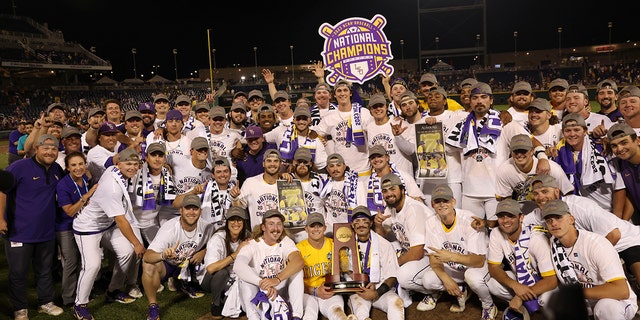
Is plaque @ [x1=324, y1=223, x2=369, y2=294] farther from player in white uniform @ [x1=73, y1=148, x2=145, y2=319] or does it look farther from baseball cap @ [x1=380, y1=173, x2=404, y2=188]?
player in white uniform @ [x1=73, y1=148, x2=145, y2=319]

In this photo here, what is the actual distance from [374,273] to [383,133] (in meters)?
2.43

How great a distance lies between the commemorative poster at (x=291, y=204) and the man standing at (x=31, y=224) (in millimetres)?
2900

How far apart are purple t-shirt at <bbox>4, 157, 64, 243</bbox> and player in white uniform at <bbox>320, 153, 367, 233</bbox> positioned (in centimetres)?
350

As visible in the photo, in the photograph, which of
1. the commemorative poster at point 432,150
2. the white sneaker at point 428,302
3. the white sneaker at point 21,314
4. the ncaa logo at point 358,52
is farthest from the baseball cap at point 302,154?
the white sneaker at point 21,314

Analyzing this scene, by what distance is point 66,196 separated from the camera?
6.18 metres

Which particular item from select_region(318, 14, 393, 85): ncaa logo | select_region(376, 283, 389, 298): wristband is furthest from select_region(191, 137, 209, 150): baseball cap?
select_region(318, 14, 393, 85): ncaa logo

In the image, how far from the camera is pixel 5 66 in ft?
144

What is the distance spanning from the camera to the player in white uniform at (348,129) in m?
7.42

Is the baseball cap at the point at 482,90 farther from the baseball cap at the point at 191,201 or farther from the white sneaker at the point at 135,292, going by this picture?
the white sneaker at the point at 135,292

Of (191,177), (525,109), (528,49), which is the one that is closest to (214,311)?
(191,177)

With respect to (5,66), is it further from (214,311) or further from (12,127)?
(214,311)

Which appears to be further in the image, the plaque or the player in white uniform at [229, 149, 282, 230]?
the player in white uniform at [229, 149, 282, 230]

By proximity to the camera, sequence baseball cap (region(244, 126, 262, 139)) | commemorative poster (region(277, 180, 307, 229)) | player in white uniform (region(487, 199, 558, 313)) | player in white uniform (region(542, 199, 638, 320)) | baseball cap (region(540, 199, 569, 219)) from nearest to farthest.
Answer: player in white uniform (region(542, 199, 638, 320)), baseball cap (region(540, 199, 569, 219)), player in white uniform (region(487, 199, 558, 313)), commemorative poster (region(277, 180, 307, 229)), baseball cap (region(244, 126, 262, 139))

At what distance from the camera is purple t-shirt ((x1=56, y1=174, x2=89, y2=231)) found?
243 inches
